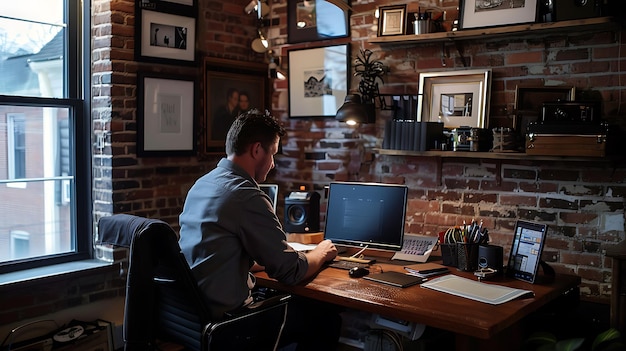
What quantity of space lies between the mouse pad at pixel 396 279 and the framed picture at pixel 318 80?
5.28 ft

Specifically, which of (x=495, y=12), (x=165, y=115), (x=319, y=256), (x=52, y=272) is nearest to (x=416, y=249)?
(x=319, y=256)

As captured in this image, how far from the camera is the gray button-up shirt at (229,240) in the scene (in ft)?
8.61

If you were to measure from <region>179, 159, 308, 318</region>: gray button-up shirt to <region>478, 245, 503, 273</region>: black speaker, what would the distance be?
94 centimetres

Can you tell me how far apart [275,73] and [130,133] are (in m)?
1.17

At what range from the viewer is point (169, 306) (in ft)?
8.92

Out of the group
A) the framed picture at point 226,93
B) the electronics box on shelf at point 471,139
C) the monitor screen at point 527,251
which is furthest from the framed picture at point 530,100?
the framed picture at point 226,93

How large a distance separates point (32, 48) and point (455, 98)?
2.44 metres

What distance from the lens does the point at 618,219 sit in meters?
3.25

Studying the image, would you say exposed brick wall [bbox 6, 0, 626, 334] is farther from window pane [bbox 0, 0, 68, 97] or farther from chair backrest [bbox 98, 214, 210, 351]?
chair backrest [bbox 98, 214, 210, 351]

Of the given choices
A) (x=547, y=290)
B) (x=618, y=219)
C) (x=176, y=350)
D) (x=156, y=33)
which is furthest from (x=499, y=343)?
(x=156, y=33)

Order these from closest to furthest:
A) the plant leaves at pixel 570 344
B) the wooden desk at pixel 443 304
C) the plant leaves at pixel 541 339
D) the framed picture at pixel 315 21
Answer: the wooden desk at pixel 443 304 → the plant leaves at pixel 570 344 → the plant leaves at pixel 541 339 → the framed picture at pixel 315 21

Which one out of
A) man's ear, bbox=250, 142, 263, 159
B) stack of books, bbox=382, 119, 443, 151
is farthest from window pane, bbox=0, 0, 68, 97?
stack of books, bbox=382, 119, 443, 151

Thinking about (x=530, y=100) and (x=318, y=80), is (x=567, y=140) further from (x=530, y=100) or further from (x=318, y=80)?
(x=318, y=80)

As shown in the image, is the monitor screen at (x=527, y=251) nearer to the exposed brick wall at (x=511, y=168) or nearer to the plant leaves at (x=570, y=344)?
the plant leaves at (x=570, y=344)
